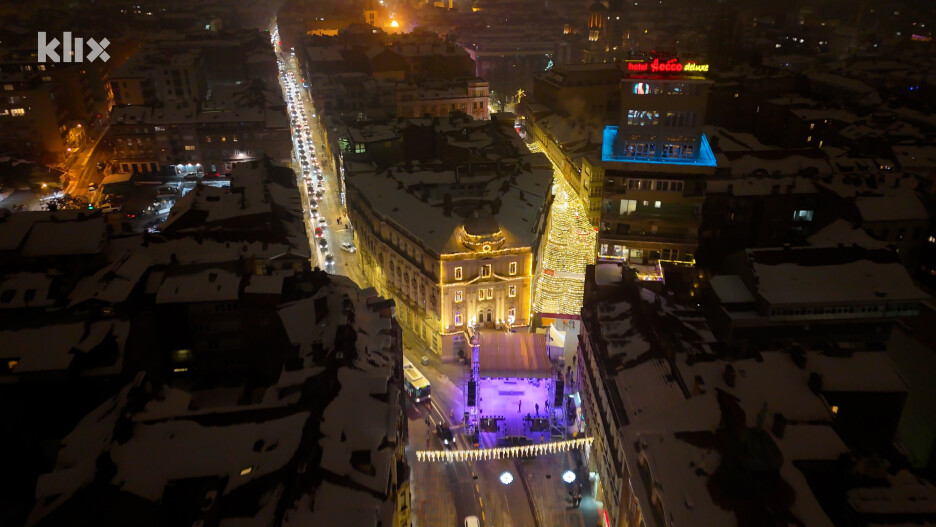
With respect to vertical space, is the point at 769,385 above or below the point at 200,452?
below

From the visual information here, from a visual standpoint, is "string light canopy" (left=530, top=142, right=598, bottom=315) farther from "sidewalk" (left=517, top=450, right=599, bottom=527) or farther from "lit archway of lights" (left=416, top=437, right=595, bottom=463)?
"sidewalk" (left=517, top=450, right=599, bottom=527)

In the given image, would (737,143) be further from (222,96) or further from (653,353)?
(222,96)

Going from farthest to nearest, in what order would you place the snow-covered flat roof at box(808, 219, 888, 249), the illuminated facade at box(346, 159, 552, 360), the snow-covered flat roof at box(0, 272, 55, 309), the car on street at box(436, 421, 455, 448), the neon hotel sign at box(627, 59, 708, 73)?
1. the neon hotel sign at box(627, 59, 708, 73)
2. the illuminated facade at box(346, 159, 552, 360)
3. the snow-covered flat roof at box(808, 219, 888, 249)
4. the car on street at box(436, 421, 455, 448)
5. the snow-covered flat roof at box(0, 272, 55, 309)

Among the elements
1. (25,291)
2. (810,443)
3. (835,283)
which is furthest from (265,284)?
(835,283)

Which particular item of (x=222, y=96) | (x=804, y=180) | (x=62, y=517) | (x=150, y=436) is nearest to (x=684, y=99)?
(x=804, y=180)

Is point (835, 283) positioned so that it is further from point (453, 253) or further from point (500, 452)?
point (453, 253)

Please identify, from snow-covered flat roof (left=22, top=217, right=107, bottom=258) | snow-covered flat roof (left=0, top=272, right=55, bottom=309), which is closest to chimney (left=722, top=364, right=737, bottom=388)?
snow-covered flat roof (left=0, top=272, right=55, bottom=309)
